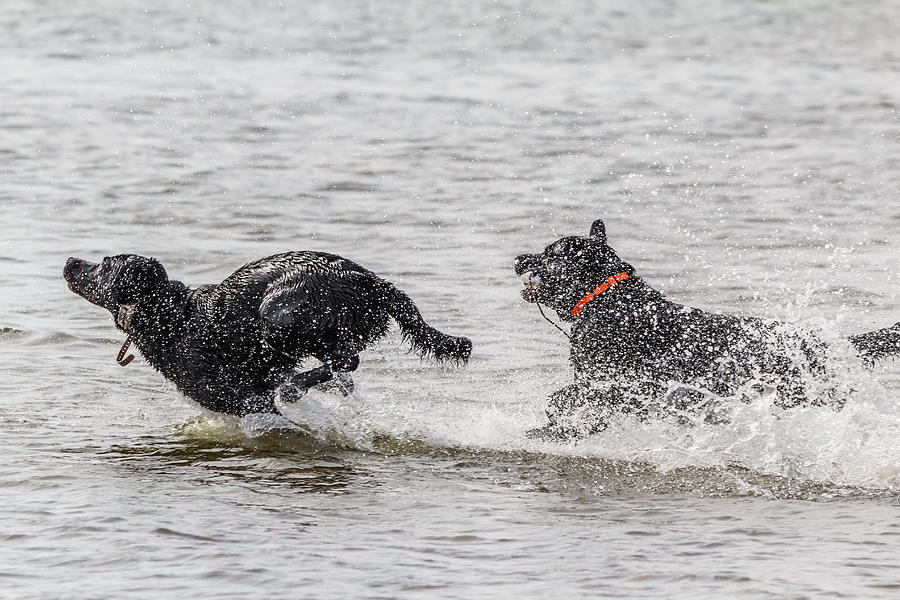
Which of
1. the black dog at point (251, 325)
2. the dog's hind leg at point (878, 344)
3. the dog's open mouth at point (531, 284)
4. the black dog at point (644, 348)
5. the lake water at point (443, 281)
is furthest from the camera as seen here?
the dog's open mouth at point (531, 284)

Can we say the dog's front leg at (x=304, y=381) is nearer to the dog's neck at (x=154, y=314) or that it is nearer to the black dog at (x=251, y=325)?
the black dog at (x=251, y=325)

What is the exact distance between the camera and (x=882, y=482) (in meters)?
6.06

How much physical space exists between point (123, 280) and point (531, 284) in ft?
7.09

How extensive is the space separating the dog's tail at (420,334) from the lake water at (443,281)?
0.48 m

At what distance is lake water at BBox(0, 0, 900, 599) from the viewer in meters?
5.23

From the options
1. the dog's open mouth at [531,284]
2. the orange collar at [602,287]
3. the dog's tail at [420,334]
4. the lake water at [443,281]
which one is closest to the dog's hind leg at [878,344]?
the lake water at [443,281]

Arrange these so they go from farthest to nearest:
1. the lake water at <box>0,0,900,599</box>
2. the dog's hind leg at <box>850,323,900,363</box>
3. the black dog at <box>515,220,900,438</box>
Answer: the black dog at <box>515,220,900,438</box>, the dog's hind leg at <box>850,323,900,363</box>, the lake water at <box>0,0,900,599</box>

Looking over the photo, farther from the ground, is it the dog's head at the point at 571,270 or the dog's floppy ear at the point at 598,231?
the dog's floppy ear at the point at 598,231

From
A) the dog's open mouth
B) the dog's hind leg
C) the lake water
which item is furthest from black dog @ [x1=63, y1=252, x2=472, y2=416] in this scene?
the dog's hind leg

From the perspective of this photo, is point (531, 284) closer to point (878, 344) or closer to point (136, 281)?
point (878, 344)

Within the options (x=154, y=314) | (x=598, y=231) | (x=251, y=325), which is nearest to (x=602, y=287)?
(x=598, y=231)

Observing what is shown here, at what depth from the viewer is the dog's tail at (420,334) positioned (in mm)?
6812

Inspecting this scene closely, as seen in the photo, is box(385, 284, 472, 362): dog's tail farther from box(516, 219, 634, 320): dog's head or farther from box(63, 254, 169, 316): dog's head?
box(63, 254, 169, 316): dog's head

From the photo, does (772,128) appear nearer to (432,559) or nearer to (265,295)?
(265,295)
